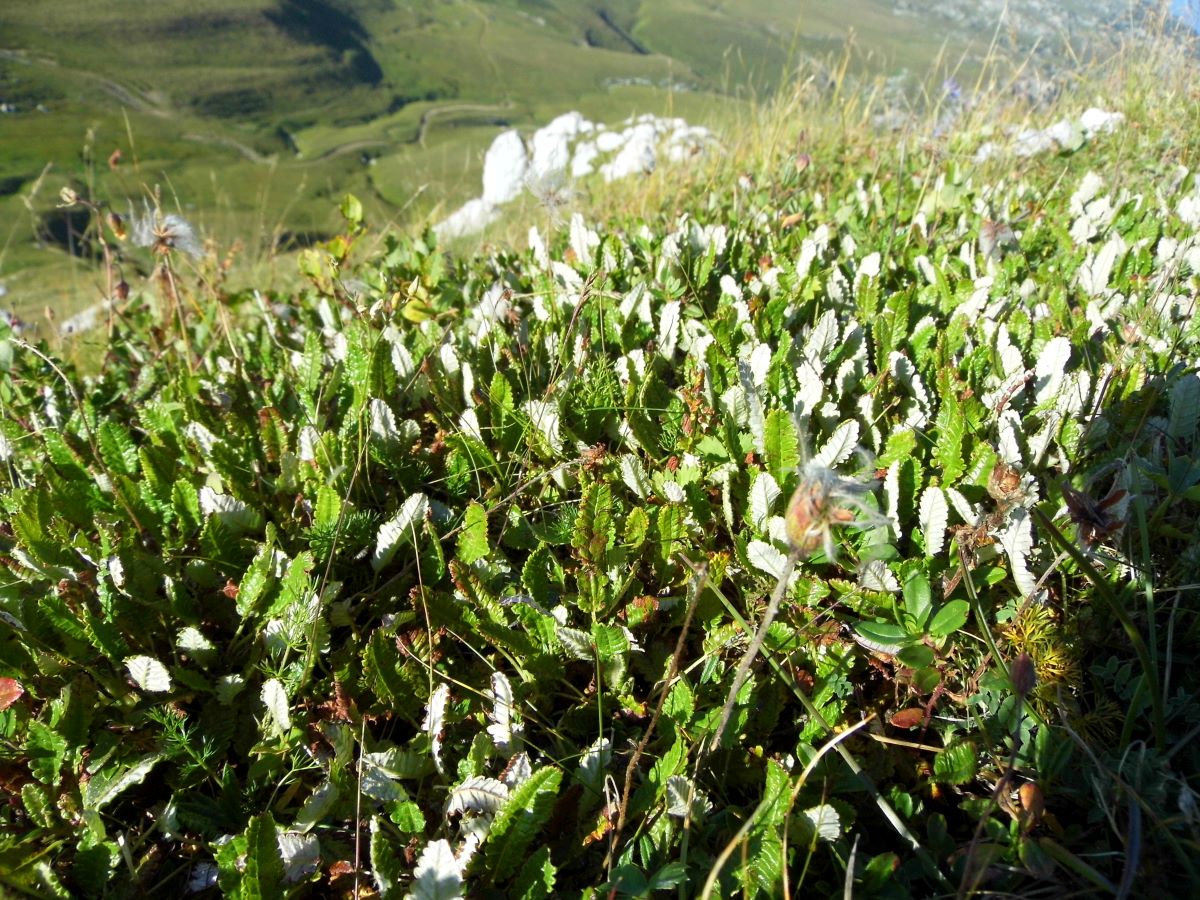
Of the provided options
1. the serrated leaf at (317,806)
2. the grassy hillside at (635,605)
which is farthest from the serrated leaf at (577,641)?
the serrated leaf at (317,806)

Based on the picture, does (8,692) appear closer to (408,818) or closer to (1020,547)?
(408,818)

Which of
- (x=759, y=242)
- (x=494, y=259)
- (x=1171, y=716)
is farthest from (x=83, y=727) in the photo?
(x=759, y=242)

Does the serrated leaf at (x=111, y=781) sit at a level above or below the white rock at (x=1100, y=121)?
below

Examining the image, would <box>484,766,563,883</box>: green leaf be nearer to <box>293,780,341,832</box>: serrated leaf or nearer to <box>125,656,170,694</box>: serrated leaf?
<box>293,780,341,832</box>: serrated leaf

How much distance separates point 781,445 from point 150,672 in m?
1.42

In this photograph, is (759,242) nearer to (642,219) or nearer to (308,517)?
(642,219)

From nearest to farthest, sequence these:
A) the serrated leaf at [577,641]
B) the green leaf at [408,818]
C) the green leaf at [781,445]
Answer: the green leaf at [408,818] < the serrated leaf at [577,641] < the green leaf at [781,445]

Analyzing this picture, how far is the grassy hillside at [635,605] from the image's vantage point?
1.23m

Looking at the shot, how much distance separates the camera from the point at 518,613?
1.56 m

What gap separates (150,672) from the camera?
1490mm

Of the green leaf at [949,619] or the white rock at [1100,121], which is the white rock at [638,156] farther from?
the green leaf at [949,619]

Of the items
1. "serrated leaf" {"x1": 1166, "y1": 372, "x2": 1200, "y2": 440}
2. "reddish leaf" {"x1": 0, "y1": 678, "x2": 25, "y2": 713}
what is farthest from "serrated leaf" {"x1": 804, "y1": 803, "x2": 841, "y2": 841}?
"reddish leaf" {"x1": 0, "y1": 678, "x2": 25, "y2": 713}

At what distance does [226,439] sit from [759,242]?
7.52 feet

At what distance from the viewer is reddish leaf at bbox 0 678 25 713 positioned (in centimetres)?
144
